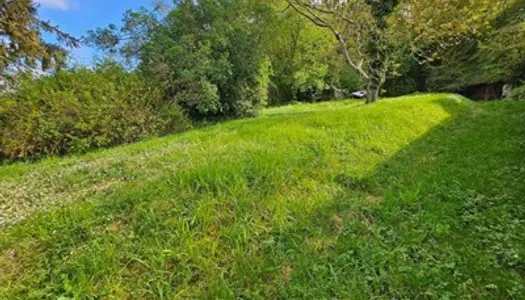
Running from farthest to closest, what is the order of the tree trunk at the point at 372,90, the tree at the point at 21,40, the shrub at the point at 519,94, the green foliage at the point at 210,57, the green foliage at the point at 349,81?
1. the green foliage at the point at 349,81
2. the tree trunk at the point at 372,90
3. the shrub at the point at 519,94
4. the green foliage at the point at 210,57
5. the tree at the point at 21,40

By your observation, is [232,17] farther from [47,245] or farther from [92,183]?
[47,245]

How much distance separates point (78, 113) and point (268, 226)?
6.05 meters

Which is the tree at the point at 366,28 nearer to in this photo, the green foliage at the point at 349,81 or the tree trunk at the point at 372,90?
the tree trunk at the point at 372,90

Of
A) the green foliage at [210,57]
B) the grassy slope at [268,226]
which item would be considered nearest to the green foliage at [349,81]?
the green foliage at [210,57]

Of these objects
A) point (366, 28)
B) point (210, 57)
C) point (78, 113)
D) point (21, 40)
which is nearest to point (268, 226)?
point (78, 113)

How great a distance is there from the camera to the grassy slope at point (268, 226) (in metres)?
2.12

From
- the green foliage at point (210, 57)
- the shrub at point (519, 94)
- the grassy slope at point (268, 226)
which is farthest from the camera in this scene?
the shrub at point (519, 94)

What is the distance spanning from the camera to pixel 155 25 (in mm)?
9547

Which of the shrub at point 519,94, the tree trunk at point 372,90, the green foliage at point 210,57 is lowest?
the shrub at point 519,94

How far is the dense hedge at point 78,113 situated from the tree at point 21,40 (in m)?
0.64

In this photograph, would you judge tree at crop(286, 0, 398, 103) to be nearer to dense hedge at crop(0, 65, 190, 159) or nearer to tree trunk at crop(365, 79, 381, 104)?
tree trunk at crop(365, 79, 381, 104)

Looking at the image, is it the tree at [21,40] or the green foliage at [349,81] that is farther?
the green foliage at [349,81]

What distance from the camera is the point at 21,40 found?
681cm

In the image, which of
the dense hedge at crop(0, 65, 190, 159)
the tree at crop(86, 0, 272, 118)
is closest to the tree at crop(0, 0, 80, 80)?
the dense hedge at crop(0, 65, 190, 159)
